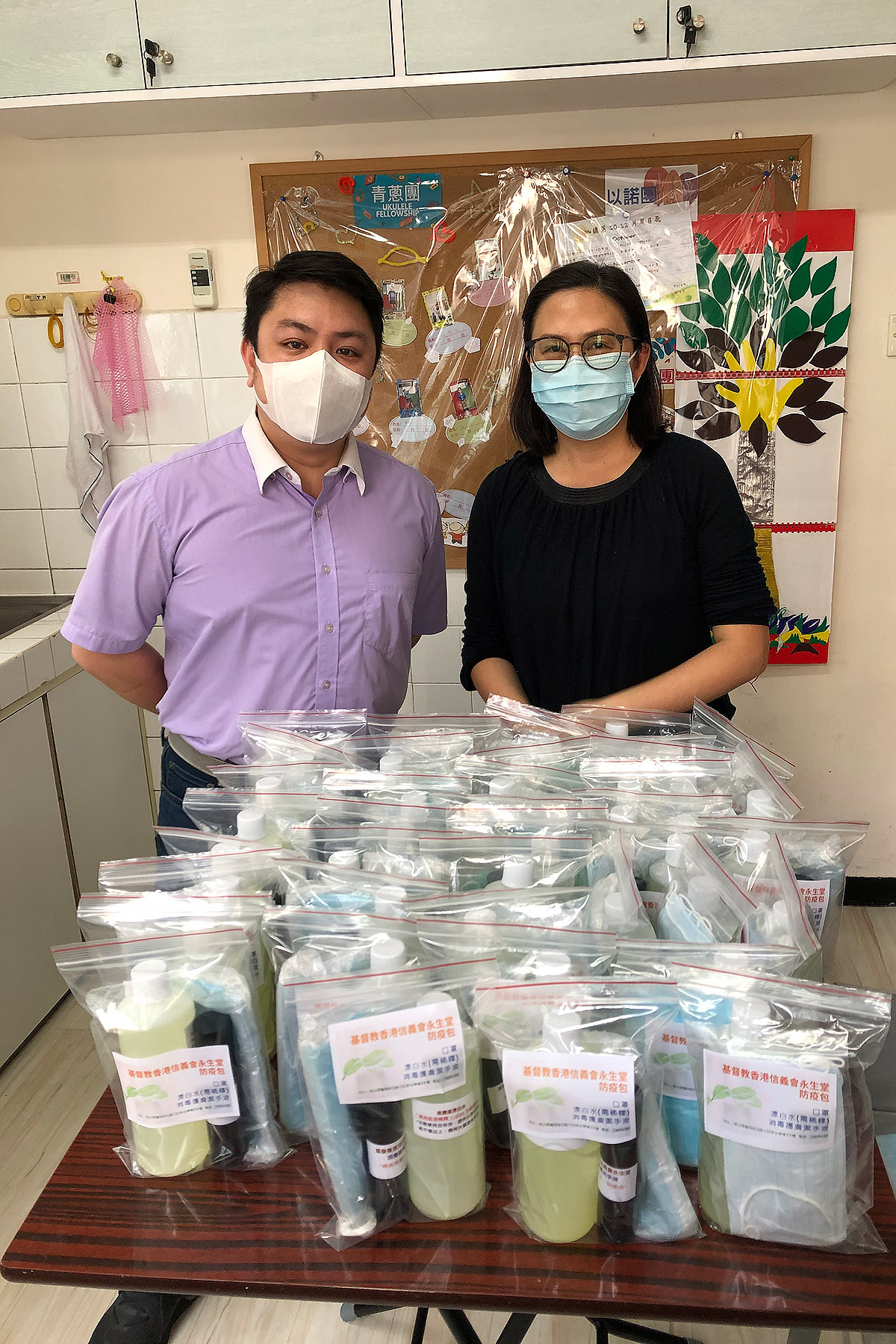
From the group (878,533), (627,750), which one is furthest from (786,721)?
(627,750)

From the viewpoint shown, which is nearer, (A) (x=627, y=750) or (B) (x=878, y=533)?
(A) (x=627, y=750)

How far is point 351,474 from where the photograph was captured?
157 centimetres

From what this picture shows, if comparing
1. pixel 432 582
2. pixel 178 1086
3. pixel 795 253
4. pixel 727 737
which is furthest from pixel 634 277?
pixel 178 1086

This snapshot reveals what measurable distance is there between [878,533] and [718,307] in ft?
2.53

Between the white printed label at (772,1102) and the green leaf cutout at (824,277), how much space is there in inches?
89.8

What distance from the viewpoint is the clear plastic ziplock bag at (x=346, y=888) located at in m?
0.91

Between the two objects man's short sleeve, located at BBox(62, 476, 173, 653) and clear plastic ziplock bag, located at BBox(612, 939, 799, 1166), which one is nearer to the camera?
clear plastic ziplock bag, located at BBox(612, 939, 799, 1166)

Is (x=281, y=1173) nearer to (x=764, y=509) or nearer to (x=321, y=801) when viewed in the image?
(x=321, y=801)

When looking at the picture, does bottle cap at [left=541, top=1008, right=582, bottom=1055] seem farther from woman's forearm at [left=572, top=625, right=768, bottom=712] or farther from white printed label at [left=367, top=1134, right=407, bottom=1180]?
woman's forearm at [left=572, top=625, right=768, bottom=712]

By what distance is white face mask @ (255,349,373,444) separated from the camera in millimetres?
1404

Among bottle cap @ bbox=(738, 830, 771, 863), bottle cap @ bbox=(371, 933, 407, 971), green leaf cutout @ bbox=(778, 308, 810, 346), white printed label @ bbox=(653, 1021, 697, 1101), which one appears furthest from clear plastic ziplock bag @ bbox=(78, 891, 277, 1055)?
green leaf cutout @ bbox=(778, 308, 810, 346)

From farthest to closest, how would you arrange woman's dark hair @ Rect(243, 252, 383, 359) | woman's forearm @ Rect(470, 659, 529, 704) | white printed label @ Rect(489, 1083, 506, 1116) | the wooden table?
woman's forearm @ Rect(470, 659, 529, 704)
woman's dark hair @ Rect(243, 252, 383, 359)
white printed label @ Rect(489, 1083, 506, 1116)
the wooden table

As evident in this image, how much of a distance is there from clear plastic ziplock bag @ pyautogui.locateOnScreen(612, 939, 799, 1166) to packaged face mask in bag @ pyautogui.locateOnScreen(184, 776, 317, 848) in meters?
0.41

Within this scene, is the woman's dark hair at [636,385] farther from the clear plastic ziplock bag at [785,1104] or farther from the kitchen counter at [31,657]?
the kitchen counter at [31,657]
